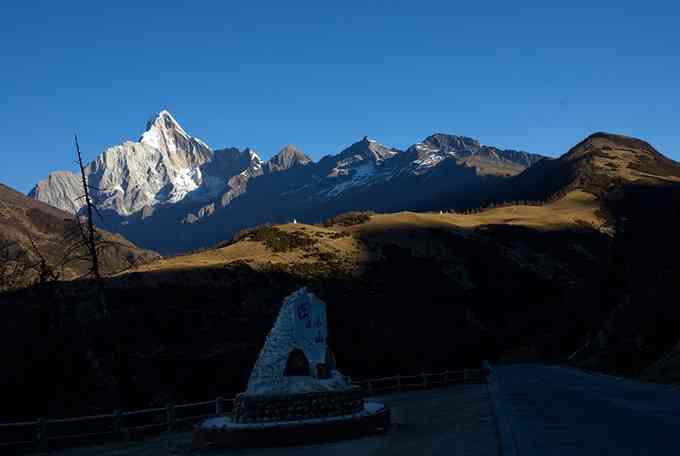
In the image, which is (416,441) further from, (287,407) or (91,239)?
(91,239)

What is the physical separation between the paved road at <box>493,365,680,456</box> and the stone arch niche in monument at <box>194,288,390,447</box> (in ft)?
12.8

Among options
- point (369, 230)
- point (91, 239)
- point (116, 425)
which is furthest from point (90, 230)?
point (369, 230)

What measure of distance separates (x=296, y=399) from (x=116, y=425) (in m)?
5.80

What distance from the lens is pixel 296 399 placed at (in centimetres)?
1728

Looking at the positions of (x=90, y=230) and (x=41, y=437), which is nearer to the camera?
(x=41, y=437)

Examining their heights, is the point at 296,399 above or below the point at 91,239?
below

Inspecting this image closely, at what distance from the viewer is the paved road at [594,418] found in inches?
424

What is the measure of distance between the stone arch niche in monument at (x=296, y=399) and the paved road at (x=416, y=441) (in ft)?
1.55

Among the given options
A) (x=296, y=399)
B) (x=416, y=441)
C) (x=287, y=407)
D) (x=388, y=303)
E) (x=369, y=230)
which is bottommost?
(x=416, y=441)

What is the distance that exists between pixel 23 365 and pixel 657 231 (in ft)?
194

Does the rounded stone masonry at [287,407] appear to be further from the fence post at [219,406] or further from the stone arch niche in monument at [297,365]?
the fence post at [219,406]

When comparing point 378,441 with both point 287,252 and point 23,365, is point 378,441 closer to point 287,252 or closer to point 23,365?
point 23,365

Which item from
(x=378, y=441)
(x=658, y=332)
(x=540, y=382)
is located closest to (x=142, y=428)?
(x=378, y=441)

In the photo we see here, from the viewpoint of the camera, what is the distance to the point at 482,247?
7744cm
